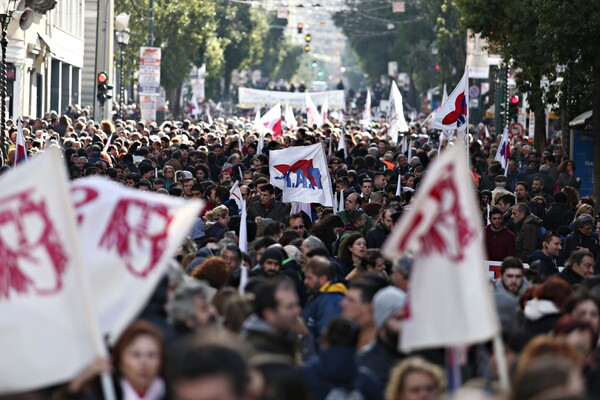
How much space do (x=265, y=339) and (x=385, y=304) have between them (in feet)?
3.43

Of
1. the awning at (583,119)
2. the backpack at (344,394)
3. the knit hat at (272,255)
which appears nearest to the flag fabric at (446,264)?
the backpack at (344,394)

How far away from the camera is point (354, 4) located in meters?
120

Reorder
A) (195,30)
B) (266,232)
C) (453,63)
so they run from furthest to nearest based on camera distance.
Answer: (453,63) < (195,30) < (266,232)

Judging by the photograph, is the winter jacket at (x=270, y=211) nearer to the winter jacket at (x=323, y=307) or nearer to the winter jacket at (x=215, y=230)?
the winter jacket at (x=215, y=230)

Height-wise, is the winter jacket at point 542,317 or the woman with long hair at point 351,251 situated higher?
the woman with long hair at point 351,251

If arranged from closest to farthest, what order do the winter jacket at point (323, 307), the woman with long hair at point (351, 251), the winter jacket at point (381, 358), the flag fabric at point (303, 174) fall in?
the winter jacket at point (381, 358), the winter jacket at point (323, 307), the woman with long hair at point (351, 251), the flag fabric at point (303, 174)

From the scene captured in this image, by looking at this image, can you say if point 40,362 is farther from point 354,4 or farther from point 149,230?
point 354,4

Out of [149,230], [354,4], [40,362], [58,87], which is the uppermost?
[354,4]

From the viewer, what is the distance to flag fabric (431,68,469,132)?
27.2 m

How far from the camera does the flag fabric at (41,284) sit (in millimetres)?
6875

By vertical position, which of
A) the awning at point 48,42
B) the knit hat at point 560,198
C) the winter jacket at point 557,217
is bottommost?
the winter jacket at point 557,217

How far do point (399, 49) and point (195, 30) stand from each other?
1425 inches

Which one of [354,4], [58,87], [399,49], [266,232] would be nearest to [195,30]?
[58,87]

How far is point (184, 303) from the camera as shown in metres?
8.65
